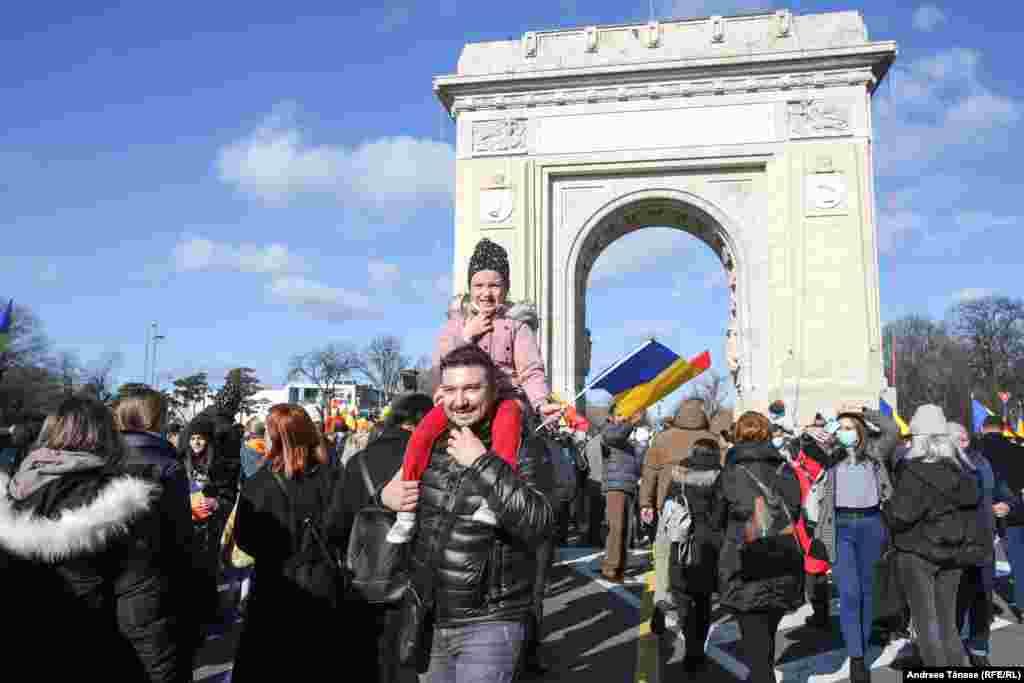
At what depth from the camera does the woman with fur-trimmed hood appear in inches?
117

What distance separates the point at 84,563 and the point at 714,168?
2028 cm

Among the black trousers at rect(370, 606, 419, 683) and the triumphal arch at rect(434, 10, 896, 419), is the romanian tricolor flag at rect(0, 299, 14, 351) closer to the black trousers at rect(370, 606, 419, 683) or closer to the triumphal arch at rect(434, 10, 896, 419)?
the black trousers at rect(370, 606, 419, 683)

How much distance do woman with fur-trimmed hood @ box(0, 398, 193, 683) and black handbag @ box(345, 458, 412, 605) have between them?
34.5 inches

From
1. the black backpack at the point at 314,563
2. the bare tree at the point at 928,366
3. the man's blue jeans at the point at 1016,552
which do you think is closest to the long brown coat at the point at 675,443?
the man's blue jeans at the point at 1016,552

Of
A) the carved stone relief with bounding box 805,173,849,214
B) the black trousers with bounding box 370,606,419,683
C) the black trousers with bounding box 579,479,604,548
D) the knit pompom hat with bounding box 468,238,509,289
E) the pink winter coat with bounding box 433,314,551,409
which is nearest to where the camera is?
the black trousers with bounding box 370,606,419,683

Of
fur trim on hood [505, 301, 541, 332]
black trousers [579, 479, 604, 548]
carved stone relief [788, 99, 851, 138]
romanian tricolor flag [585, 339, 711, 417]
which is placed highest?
carved stone relief [788, 99, 851, 138]

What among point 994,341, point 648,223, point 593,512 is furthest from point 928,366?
point 593,512

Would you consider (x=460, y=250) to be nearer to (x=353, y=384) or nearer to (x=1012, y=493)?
(x=1012, y=493)

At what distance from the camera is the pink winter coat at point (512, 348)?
4098mm

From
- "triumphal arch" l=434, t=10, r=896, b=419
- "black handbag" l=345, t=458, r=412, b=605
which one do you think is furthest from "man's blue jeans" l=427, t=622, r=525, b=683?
"triumphal arch" l=434, t=10, r=896, b=419

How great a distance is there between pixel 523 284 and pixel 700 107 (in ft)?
21.8

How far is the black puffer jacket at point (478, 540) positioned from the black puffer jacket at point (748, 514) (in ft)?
6.98

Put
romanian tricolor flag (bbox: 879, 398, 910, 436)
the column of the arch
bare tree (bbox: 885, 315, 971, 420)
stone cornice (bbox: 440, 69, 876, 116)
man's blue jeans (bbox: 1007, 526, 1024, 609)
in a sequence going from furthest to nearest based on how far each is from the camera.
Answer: bare tree (bbox: 885, 315, 971, 420)
stone cornice (bbox: 440, 69, 876, 116)
the column of the arch
romanian tricolor flag (bbox: 879, 398, 910, 436)
man's blue jeans (bbox: 1007, 526, 1024, 609)

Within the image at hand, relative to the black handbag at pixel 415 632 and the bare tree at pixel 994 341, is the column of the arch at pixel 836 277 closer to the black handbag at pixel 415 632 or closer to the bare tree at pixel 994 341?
the black handbag at pixel 415 632
